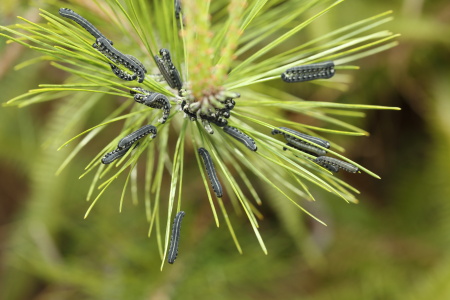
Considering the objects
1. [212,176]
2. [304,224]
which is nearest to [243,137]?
[212,176]

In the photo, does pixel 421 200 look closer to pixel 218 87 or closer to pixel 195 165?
pixel 195 165

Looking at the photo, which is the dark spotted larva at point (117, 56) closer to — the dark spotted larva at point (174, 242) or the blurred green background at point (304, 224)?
the dark spotted larva at point (174, 242)

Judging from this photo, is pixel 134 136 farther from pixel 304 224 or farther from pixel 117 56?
pixel 304 224

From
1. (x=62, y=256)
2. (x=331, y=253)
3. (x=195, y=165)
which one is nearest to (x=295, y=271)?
(x=331, y=253)

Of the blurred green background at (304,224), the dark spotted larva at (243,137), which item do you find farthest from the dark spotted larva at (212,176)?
the blurred green background at (304,224)

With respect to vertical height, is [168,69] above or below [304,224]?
above

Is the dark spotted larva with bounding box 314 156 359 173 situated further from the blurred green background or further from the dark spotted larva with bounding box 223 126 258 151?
the blurred green background
